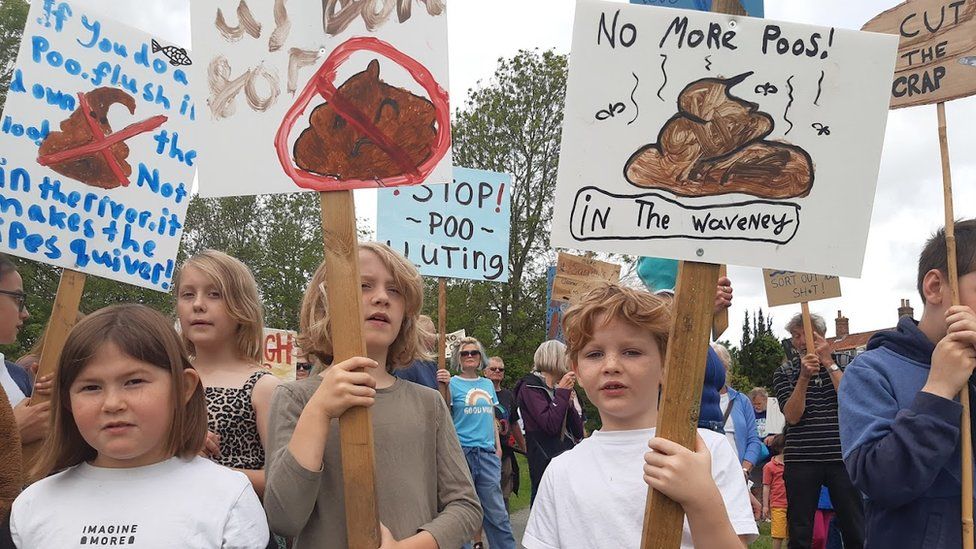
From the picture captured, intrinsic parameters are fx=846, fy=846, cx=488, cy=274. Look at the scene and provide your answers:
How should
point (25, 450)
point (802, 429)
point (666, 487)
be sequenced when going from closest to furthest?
point (666, 487), point (25, 450), point (802, 429)

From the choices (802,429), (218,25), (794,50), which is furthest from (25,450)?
(802,429)

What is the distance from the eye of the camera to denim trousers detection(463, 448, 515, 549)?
7.23 metres

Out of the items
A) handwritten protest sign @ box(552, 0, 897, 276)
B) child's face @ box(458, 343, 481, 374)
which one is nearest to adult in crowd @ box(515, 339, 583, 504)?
child's face @ box(458, 343, 481, 374)

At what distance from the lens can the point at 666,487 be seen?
6.24 ft

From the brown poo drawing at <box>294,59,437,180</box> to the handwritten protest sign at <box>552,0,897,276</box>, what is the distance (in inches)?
20.5

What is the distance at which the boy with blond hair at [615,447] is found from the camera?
7.21 ft

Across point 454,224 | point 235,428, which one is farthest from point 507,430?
point 235,428

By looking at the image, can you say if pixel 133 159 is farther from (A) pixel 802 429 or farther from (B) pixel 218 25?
(A) pixel 802 429

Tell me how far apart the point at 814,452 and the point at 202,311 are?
4593 mm

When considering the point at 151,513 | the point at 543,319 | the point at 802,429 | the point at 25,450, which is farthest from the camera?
the point at 543,319

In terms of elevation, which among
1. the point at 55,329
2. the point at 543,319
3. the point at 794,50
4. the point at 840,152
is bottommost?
the point at 543,319

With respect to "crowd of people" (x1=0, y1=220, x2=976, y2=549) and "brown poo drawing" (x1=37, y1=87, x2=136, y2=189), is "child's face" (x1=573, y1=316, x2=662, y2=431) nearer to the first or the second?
"crowd of people" (x1=0, y1=220, x2=976, y2=549)

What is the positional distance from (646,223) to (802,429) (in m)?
4.67

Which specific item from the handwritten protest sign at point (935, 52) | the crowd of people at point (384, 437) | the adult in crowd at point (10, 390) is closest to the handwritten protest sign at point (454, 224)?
the adult in crowd at point (10, 390)
